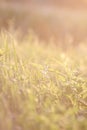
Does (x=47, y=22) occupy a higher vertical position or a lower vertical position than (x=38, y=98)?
higher

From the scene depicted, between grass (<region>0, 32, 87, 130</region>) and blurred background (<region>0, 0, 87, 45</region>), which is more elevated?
blurred background (<region>0, 0, 87, 45</region>)

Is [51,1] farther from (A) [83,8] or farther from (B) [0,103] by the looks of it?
(B) [0,103]

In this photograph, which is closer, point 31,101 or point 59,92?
point 31,101

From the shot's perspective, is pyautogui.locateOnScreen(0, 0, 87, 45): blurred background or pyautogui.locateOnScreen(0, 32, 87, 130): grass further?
pyautogui.locateOnScreen(0, 0, 87, 45): blurred background

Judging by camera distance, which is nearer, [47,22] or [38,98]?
[38,98]

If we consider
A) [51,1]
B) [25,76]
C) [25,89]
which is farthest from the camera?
[51,1]

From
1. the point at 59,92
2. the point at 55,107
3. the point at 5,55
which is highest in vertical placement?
the point at 5,55

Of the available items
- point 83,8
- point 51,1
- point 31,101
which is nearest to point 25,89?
point 31,101

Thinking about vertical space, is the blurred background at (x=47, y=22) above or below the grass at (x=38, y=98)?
above

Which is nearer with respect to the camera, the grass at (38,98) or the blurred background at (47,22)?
the grass at (38,98)

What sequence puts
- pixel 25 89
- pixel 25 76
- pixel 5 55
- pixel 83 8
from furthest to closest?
pixel 83 8
pixel 5 55
pixel 25 76
pixel 25 89

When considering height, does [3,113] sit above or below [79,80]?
below
